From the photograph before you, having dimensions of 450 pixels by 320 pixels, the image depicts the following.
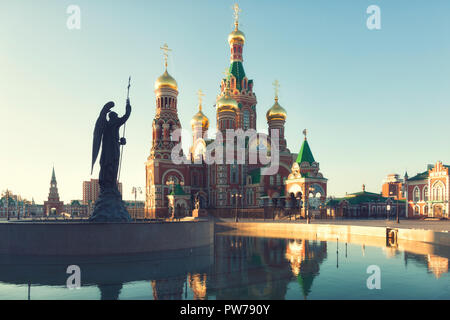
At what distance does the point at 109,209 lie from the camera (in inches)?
868

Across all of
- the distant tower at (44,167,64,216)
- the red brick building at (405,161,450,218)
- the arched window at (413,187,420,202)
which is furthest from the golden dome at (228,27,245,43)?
the distant tower at (44,167,64,216)

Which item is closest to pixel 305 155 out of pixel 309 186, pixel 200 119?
pixel 309 186

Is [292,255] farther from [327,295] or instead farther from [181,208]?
[181,208]

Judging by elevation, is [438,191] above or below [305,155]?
below

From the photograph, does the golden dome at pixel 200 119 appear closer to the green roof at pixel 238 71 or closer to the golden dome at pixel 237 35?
the green roof at pixel 238 71

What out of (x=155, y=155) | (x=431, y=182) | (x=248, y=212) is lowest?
(x=248, y=212)

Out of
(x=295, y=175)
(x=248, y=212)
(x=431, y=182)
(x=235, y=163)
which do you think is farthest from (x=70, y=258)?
(x=431, y=182)

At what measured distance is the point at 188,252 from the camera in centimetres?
2216

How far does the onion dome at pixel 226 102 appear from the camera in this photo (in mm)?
65500

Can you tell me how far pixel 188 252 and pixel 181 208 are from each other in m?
39.7

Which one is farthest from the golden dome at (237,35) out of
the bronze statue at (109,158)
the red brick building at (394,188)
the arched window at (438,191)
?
the red brick building at (394,188)

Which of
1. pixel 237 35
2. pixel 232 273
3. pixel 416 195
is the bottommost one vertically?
pixel 232 273

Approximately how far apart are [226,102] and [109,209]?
151ft

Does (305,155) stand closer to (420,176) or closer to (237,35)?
(420,176)
